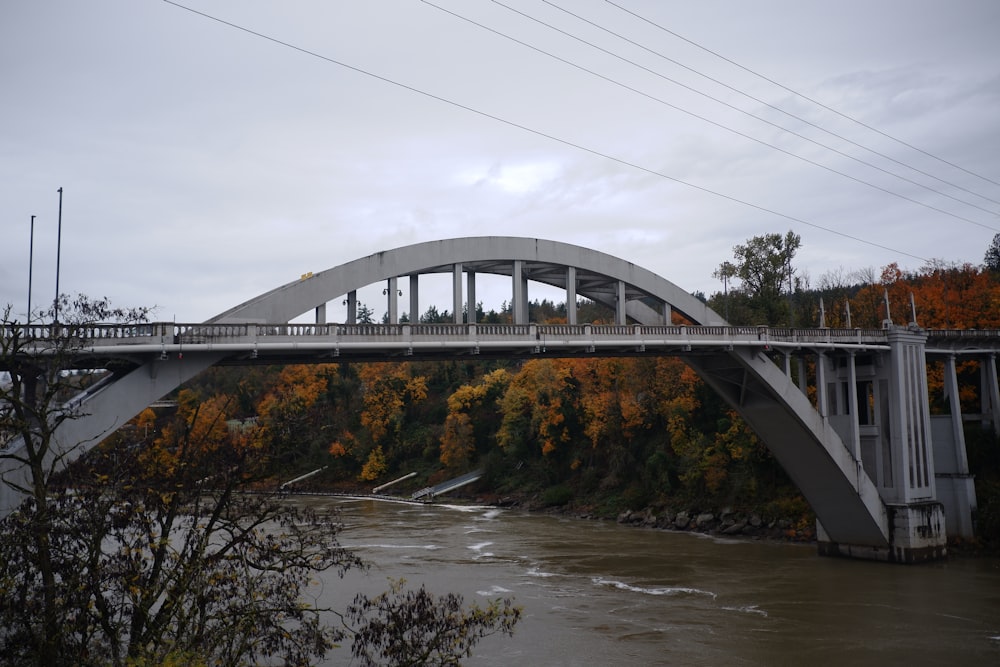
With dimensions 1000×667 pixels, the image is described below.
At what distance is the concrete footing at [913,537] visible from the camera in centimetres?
2627

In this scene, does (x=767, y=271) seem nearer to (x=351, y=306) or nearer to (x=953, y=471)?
(x=953, y=471)

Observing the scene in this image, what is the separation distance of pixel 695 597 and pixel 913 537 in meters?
8.86

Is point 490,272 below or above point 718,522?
above

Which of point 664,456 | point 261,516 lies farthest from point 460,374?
point 261,516

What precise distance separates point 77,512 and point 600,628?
43.4ft

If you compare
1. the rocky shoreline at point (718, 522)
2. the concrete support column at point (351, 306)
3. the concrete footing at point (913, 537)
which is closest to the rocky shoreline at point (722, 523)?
the rocky shoreline at point (718, 522)

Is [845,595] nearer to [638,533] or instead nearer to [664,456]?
[638,533]

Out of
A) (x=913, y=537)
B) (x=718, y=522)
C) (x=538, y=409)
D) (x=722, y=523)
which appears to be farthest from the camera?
(x=538, y=409)

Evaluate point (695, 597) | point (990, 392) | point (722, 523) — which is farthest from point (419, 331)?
point (990, 392)

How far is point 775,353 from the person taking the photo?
2758cm

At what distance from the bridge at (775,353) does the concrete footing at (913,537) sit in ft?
0.15

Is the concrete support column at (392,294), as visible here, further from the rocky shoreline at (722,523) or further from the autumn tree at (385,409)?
the autumn tree at (385,409)

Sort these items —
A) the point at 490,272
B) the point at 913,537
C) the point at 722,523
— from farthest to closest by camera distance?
1. the point at 722,523
2. the point at 913,537
3. the point at 490,272

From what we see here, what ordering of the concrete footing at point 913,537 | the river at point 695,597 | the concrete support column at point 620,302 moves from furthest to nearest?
the concrete footing at point 913,537 → the concrete support column at point 620,302 → the river at point 695,597
